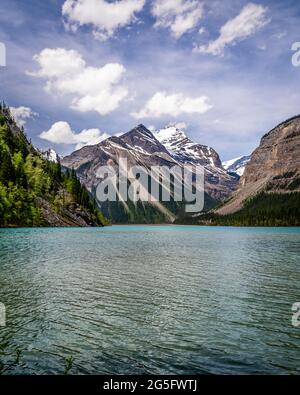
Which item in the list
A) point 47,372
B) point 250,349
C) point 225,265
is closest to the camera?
point 47,372

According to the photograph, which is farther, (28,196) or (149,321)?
(28,196)

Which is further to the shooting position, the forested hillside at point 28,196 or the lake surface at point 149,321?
the forested hillside at point 28,196

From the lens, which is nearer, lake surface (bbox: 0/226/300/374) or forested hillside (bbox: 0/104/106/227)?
lake surface (bbox: 0/226/300/374)

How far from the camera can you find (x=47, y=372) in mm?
14766

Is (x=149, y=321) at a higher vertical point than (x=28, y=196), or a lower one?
lower

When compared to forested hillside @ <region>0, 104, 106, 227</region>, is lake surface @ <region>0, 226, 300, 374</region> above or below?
below

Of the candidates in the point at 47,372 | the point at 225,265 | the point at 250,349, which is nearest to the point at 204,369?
the point at 250,349

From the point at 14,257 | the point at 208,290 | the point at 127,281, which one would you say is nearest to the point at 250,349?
the point at 208,290

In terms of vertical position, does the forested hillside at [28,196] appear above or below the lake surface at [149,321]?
above

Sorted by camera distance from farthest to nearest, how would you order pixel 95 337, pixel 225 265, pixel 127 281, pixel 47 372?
pixel 225 265 < pixel 127 281 < pixel 95 337 < pixel 47 372
